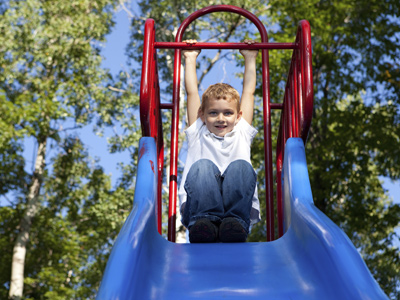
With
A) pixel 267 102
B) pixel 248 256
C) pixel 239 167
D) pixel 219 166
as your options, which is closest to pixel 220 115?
pixel 219 166

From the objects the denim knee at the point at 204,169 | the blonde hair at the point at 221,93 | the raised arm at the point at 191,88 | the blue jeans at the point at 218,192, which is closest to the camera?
the blue jeans at the point at 218,192

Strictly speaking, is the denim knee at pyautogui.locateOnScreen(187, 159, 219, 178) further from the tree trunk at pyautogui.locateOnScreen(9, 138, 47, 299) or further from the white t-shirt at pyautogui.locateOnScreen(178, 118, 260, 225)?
the tree trunk at pyautogui.locateOnScreen(9, 138, 47, 299)

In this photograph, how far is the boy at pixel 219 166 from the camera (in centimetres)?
309

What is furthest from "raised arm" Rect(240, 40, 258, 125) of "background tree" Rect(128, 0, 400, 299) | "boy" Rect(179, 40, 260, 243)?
"background tree" Rect(128, 0, 400, 299)

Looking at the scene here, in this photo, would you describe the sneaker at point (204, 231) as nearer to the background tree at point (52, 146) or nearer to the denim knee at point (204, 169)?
the denim knee at point (204, 169)

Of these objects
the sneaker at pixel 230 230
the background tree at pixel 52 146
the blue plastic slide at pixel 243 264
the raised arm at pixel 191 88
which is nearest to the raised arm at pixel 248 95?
the raised arm at pixel 191 88

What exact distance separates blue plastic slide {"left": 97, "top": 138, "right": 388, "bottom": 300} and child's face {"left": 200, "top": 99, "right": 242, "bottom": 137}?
0.75m

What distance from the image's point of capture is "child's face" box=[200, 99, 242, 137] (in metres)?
3.66

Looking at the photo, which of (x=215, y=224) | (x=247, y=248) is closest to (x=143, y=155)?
(x=215, y=224)

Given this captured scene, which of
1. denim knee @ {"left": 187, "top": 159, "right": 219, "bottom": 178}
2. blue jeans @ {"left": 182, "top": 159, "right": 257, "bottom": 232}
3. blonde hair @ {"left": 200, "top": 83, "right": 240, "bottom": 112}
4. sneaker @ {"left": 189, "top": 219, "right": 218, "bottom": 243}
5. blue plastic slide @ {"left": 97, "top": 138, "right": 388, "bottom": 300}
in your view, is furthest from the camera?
blonde hair @ {"left": 200, "top": 83, "right": 240, "bottom": 112}

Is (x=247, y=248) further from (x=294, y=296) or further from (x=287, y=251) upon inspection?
(x=294, y=296)

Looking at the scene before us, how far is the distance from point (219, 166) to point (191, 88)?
2.12 ft

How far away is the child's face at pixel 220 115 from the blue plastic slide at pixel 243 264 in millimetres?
746

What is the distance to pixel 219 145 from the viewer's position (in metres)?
3.70
